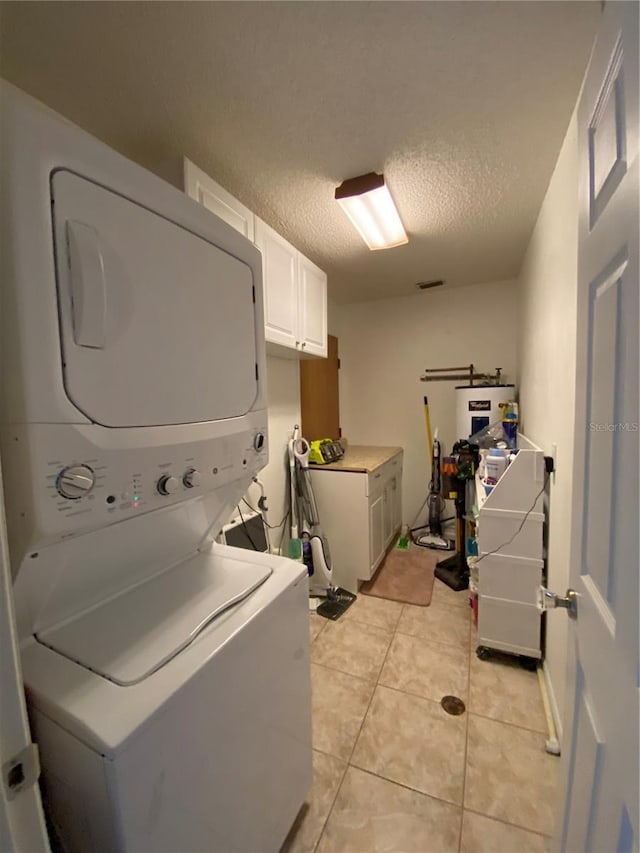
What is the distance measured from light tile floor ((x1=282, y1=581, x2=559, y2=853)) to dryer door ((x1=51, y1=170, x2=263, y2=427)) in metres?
1.50

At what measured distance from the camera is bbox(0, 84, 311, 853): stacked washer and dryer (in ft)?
1.85

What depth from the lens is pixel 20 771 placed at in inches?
17.7

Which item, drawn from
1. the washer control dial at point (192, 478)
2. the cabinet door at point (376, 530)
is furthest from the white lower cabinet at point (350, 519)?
the washer control dial at point (192, 478)

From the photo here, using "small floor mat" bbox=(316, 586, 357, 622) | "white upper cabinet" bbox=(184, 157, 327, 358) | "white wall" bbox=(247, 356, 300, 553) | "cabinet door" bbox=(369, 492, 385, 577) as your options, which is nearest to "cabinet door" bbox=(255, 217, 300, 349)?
"white upper cabinet" bbox=(184, 157, 327, 358)

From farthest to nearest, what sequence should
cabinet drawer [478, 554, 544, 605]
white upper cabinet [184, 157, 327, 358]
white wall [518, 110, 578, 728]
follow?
cabinet drawer [478, 554, 544, 605] < white upper cabinet [184, 157, 327, 358] < white wall [518, 110, 578, 728]

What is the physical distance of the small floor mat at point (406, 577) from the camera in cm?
257

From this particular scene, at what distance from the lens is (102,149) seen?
2.16 ft

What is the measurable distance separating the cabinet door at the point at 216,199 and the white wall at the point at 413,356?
7.11 ft

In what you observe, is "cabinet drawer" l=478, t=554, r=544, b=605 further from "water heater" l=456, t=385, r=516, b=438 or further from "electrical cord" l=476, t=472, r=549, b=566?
"water heater" l=456, t=385, r=516, b=438

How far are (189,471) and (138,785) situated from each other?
57 centimetres

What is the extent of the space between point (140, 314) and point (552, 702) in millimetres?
2263

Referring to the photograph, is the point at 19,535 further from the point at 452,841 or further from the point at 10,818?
the point at 452,841

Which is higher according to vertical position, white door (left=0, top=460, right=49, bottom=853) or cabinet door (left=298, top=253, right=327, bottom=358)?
cabinet door (left=298, top=253, right=327, bottom=358)

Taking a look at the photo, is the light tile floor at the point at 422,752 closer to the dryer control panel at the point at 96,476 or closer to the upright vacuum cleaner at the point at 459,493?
the upright vacuum cleaner at the point at 459,493
